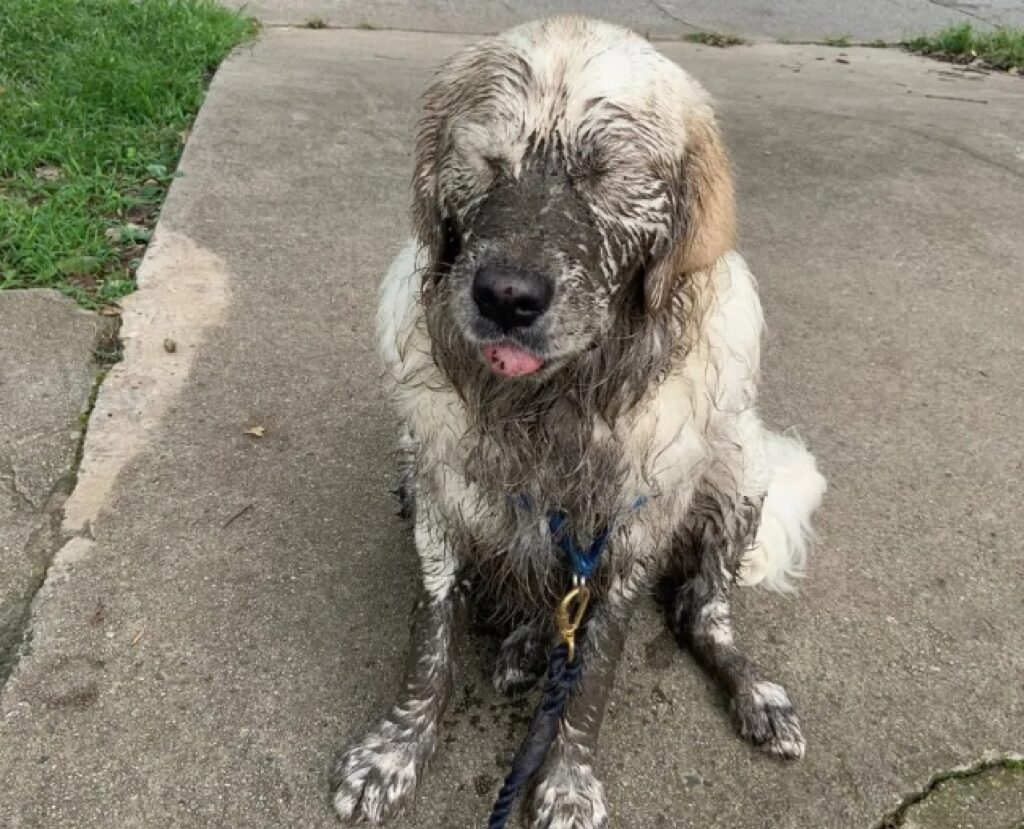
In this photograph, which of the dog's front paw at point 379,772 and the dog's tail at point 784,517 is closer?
the dog's front paw at point 379,772

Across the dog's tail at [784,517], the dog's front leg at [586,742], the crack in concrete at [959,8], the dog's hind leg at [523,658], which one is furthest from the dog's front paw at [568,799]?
the crack in concrete at [959,8]

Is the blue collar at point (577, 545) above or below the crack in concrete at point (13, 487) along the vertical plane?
above

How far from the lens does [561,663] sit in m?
2.38

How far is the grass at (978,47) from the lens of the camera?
8.93 meters

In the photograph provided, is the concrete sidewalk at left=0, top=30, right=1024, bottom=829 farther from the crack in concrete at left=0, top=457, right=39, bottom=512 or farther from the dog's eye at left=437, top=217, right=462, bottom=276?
the dog's eye at left=437, top=217, right=462, bottom=276

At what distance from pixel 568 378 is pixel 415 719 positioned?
3.42 ft

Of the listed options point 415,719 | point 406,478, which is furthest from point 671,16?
point 415,719

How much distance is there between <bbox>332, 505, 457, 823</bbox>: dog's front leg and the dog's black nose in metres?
0.87

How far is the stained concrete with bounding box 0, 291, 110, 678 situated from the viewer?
9.12 ft

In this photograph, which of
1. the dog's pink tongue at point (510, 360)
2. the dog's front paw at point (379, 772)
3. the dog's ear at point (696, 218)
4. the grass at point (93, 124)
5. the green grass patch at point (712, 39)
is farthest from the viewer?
the green grass patch at point (712, 39)

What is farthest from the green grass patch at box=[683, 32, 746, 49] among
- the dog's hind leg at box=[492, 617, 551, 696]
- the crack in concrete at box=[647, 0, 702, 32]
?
the dog's hind leg at box=[492, 617, 551, 696]

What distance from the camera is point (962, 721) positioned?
8.55 ft

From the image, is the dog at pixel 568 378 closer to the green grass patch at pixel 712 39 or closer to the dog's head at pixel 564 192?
the dog's head at pixel 564 192

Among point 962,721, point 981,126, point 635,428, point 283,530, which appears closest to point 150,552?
point 283,530
